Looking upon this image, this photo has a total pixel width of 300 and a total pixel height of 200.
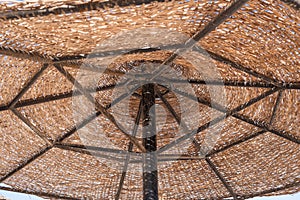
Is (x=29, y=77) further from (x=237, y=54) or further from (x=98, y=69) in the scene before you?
(x=237, y=54)

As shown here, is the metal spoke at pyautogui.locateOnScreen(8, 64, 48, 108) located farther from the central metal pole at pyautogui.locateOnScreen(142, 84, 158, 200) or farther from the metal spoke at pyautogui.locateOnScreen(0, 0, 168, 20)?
the central metal pole at pyautogui.locateOnScreen(142, 84, 158, 200)

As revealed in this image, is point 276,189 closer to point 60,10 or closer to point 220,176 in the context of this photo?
point 220,176

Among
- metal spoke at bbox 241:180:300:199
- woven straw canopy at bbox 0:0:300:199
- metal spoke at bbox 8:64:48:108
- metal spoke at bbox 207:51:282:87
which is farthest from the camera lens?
metal spoke at bbox 241:180:300:199

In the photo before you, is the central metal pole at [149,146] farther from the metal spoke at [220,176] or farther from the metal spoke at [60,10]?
the metal spoke at [60,10]

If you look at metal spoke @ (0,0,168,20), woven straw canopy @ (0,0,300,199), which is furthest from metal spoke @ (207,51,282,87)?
metal spoke @ (0,0,168,20)

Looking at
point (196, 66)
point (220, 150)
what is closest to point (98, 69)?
point (196, 66)

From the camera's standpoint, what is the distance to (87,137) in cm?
439

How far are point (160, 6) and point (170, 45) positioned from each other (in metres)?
0.71

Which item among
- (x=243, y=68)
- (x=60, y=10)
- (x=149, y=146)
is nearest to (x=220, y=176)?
(x=149, y=146)

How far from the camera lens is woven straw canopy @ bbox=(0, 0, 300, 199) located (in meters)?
2.41

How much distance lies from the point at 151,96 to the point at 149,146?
1.66 feet

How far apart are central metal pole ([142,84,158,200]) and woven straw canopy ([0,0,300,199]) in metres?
0.01

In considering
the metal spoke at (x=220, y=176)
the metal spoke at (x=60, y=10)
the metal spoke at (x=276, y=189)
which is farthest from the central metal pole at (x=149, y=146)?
the metal spoke at (x=60, y=10)

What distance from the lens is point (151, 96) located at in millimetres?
3832
